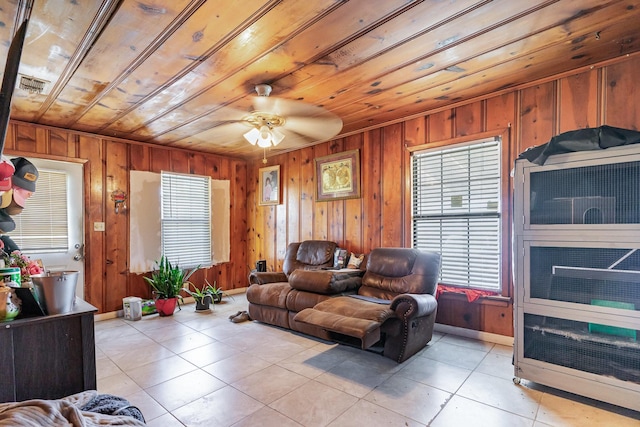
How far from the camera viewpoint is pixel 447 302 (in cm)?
341

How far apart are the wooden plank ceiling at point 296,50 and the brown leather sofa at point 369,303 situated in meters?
1.58

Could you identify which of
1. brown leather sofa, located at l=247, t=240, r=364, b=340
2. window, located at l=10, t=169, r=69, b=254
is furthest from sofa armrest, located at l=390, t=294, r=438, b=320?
window, located at l=10, t=169, r=69, b=254

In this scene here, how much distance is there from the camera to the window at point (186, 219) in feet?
15.7

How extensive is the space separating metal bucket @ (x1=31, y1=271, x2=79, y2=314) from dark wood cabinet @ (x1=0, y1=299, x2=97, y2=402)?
0.04 metres

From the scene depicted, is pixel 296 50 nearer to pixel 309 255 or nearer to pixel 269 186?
pixel 309 255

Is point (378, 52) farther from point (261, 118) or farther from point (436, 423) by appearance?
point (436, 423)

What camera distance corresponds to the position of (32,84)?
105 inches

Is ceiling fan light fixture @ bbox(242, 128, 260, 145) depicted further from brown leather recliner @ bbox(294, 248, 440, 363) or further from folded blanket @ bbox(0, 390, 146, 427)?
folded blanket @ bbox(0, 390, 146, 427)

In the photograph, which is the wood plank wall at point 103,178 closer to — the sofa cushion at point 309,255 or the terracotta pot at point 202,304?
the terracotta pot at point 202,304

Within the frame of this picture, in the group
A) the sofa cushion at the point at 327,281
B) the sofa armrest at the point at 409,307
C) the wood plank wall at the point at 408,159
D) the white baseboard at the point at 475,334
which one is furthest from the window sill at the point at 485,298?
the sofa cushion at the point at 327,281

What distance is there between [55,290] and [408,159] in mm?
3357

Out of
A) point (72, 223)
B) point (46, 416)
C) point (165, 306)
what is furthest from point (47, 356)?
point (72, 223)

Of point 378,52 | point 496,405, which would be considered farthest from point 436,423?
point 378,52

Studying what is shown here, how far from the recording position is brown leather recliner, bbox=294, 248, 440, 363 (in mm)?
2443
